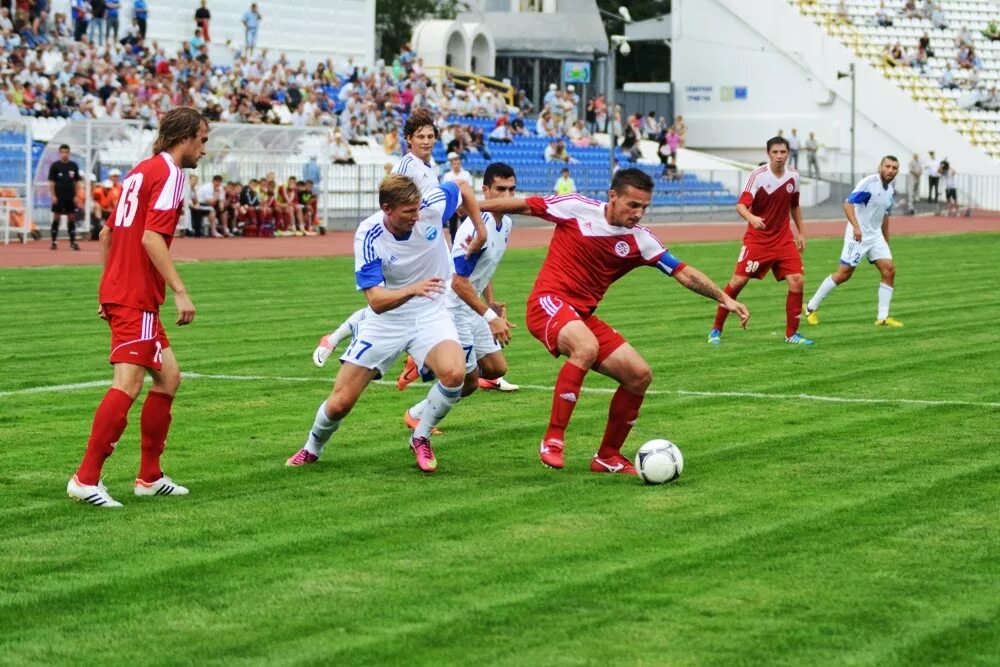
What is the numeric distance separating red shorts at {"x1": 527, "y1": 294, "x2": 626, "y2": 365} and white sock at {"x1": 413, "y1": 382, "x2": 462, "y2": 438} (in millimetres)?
680

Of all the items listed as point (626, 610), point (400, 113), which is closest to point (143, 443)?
point (626, 610)

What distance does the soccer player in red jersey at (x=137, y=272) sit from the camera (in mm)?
8219

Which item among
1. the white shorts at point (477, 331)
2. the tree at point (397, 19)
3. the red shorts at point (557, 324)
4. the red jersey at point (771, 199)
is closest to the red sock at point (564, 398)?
the red shorts at point (557, 324)

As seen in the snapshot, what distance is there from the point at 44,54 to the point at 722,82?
33.0m

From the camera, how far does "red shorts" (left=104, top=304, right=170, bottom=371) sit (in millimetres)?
8281

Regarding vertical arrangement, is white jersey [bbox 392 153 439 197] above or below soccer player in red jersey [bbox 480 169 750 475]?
above

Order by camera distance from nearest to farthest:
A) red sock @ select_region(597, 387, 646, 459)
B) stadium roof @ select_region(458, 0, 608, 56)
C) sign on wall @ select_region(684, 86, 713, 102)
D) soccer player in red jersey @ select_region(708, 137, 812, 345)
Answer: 1. red sock @ select_region(597, 387, 646, 459)
2. soccer player in red jersey @ select_region(708, 137, 812, 345)
3. stadium roof @ select_region(458, 0, 608, 56)
4. sign on wall @ select_region(684, 86, 713, 102)

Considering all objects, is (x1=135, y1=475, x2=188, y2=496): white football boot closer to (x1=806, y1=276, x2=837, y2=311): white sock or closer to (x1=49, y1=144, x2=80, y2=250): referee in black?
(x1=806, y1=276, x2=837, y2=311): white sock

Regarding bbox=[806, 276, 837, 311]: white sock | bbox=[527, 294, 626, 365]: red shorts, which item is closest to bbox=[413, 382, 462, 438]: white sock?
bbox=[527, 294, 626, 365]: red shorts

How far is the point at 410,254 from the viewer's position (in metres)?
9.38

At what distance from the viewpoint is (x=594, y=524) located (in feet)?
26.0

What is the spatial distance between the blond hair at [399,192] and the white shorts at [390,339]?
2.40 feet

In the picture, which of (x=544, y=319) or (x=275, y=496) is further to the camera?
(x=544, y=319)

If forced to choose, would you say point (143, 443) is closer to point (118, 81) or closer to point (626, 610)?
point (626, 610)
